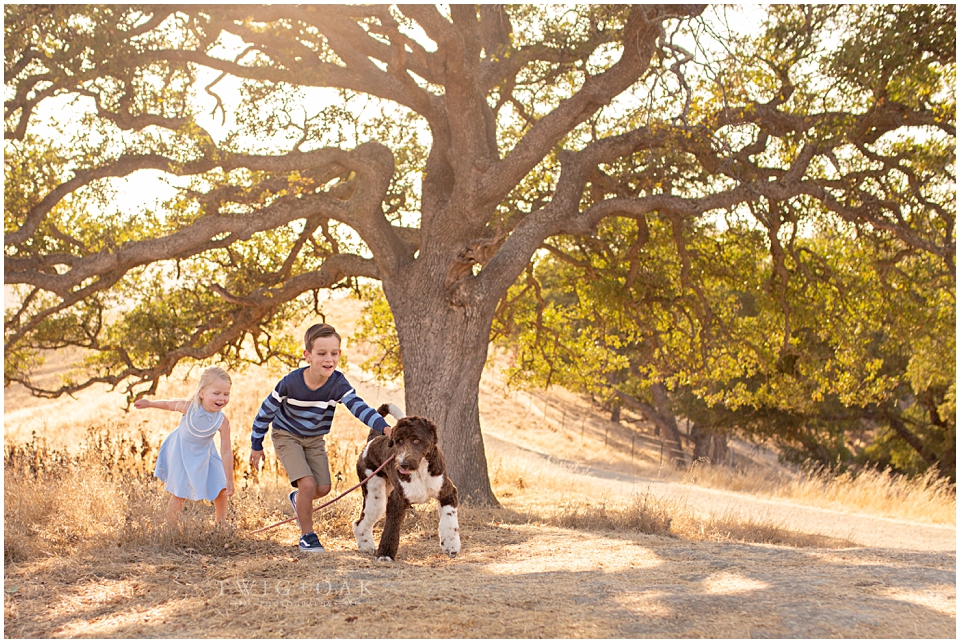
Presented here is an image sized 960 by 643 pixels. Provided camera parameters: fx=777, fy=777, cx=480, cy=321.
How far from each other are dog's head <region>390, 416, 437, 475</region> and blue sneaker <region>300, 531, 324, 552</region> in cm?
111

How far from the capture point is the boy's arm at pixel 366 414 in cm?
594

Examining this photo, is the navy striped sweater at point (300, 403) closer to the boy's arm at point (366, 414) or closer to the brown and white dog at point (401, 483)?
the boy's arm at point (366, 414)

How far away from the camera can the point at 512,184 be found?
10.5 metres

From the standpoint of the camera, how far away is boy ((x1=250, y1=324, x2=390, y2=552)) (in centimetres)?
621

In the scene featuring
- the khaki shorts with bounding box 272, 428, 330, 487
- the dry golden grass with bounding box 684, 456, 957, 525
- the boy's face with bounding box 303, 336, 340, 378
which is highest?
the boy's face with bounding box 303, 336, 340, 378

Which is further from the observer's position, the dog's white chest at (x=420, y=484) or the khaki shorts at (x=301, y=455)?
the khaki shorts at (x=301, y=455)

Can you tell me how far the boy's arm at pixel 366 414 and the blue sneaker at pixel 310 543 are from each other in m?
1.03

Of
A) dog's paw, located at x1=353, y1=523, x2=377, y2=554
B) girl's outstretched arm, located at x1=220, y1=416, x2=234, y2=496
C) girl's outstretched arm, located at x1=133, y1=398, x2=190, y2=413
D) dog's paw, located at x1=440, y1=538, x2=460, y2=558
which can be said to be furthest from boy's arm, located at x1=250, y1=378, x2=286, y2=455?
dog's paw, located at x1=440, y1=538, x2=460, y2=558

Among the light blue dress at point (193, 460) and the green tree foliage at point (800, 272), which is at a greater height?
the green tree foliage at point (800, 272)

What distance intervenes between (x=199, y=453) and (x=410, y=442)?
2.10 metres

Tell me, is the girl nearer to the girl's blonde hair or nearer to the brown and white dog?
the girl's blonde hair

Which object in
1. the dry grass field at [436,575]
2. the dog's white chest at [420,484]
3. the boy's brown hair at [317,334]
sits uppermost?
the boy's brown hair at [317,334]
